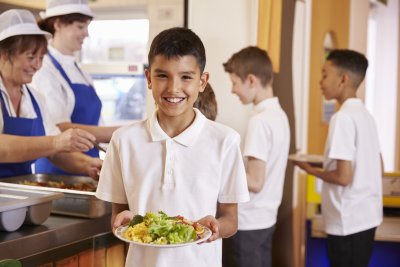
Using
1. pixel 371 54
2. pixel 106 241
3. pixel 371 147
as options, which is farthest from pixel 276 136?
pixel 371 54

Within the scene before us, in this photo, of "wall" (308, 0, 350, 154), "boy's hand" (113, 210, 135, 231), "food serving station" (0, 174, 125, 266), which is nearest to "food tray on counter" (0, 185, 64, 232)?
"food serving station" (0, 174, 125, 266)

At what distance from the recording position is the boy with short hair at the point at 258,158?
8.37 feet

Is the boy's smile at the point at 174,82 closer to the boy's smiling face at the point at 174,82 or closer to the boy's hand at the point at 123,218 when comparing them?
the boy's smiling face at the point at 174,82

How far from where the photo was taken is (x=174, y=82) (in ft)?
4.73

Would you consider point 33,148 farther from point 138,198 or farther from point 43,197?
point 138,198

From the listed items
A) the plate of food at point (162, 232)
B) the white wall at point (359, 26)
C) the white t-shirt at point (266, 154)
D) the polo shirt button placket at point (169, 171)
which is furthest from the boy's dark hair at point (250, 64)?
the white wall at point (359, 26)

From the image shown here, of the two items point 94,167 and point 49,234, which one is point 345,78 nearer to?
point 94,167

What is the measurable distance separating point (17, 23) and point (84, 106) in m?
0.45

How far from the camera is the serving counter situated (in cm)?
170

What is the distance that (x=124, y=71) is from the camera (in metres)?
2.65

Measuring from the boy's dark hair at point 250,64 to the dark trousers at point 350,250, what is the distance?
2.79 feet

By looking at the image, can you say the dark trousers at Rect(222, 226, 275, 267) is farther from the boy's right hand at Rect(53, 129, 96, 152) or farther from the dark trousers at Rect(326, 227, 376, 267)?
the boy's right hand at Rect(53, 129, 96, 152)

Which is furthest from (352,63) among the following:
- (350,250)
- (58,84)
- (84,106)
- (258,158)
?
(58,84)

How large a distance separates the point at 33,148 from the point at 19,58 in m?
0.34
